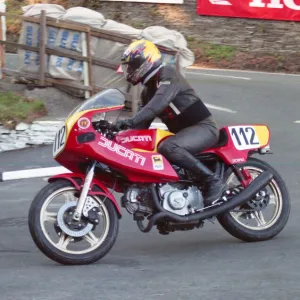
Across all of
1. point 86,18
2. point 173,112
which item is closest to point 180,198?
point 173,112

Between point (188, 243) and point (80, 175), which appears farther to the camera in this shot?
point (188, 243)

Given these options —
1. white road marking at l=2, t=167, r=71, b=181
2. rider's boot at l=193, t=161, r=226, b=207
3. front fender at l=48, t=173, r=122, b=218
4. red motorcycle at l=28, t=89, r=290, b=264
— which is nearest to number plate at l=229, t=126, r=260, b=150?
red motorcycle at l=28, t=89, r=290, b=264

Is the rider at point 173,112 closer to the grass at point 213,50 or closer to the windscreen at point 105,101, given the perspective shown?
the windscreen at point 105,101

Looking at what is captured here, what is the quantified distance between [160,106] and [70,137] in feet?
2.61

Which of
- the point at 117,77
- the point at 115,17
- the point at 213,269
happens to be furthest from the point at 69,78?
the point at 115,17

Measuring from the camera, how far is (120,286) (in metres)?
5.64

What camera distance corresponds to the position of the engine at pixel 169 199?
6.72 m

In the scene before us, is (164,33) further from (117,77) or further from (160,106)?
(160,106)

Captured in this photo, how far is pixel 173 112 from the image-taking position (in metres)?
6.93

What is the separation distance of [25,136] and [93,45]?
2655 mm

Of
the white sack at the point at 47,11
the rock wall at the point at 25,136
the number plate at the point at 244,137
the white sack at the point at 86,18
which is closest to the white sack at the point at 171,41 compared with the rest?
the white sack at the point at 86,18

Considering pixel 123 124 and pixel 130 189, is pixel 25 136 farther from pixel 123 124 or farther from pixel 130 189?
pixel 123 124

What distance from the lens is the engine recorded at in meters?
6.72

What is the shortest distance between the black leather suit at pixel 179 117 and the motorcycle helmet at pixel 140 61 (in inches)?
4.6
